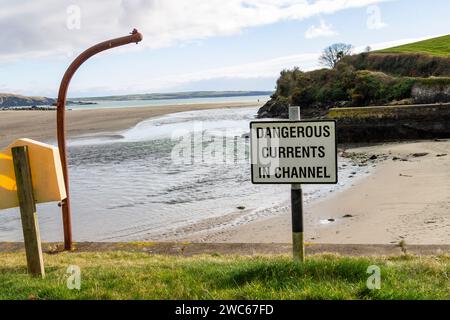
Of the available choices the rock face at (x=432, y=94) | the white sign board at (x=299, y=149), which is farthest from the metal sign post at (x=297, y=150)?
the rock face at (x=432, y=94)

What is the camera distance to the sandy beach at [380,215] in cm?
980

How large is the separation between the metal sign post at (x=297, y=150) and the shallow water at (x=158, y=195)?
6.43 metres

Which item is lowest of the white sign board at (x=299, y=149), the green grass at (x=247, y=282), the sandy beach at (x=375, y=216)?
the sandy beach at (x=375, y=216)

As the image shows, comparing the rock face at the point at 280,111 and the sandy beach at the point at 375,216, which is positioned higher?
the rock face at the point at 280,111

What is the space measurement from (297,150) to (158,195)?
11.2 meters

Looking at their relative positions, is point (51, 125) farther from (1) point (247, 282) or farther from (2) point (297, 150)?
(1) point (247, 282)

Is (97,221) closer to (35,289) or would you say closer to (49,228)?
(49,228)

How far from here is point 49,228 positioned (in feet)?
40.5

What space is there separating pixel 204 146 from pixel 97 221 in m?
16.9

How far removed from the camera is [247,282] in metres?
Result: 4.38

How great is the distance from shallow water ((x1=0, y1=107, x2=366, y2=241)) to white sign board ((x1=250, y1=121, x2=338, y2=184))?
6.45 metres

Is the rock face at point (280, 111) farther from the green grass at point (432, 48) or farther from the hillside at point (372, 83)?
the green grass at point (432, 48)

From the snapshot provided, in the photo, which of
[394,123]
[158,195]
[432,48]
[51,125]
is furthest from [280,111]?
[158,195]
